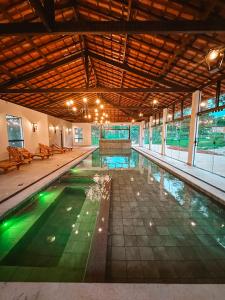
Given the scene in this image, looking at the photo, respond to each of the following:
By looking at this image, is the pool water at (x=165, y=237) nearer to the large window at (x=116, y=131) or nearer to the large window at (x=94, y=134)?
the large window at (x=116, y=131)

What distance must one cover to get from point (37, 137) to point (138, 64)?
341 inches

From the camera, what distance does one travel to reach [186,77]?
636 cm

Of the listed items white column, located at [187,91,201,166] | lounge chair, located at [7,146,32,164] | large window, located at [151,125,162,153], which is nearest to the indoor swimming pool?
white column, located at [187,91,201,166]

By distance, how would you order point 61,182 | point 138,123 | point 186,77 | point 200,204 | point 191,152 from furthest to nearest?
point 138,123 < point 191,152 < point 186,77 < point 61,182 < point 200,204

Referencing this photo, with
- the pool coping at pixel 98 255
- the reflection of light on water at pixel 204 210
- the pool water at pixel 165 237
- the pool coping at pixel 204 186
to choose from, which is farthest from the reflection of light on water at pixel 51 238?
the pool coping at pixel 204 186

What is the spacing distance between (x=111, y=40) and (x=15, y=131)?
767 centimetres

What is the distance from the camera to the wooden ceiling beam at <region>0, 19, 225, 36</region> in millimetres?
2936

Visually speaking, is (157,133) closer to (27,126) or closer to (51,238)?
(27,126)

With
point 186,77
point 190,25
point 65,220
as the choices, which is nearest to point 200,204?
point 65,220

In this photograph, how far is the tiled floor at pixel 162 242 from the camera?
1.91 m

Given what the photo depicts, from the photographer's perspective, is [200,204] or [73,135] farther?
[73,135]

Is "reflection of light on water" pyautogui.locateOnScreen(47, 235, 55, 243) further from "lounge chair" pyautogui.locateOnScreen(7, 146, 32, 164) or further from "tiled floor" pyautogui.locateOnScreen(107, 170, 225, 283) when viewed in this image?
"lounge chair" pyautogui.locateOnScreen(7, 146, 32, 164)

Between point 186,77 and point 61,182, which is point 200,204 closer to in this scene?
point 61,182

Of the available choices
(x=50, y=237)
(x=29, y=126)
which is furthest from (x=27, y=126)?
(x=50, y=237)
